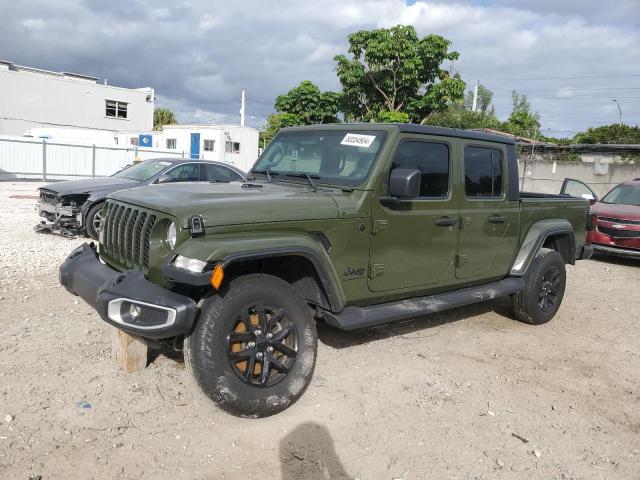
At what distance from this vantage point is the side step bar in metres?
3.80

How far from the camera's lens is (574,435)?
3.52m

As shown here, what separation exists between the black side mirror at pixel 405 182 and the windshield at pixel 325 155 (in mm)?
250

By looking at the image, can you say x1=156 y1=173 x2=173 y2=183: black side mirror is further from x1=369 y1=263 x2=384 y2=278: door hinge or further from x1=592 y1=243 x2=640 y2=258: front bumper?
x1=592 y1=243 x2=640 y2=258: front bumper

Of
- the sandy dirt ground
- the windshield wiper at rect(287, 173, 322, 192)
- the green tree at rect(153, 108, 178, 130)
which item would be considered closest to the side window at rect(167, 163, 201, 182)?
the sandy dirt ground

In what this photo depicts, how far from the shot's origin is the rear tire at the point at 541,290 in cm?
550

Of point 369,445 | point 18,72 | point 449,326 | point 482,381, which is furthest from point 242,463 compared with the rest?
point 18,72

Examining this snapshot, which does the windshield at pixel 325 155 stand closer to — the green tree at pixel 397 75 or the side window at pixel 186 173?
the side window at pixel 186 173

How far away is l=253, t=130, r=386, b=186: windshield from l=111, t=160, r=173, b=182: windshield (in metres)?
5.19

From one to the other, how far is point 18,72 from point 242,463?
118ft

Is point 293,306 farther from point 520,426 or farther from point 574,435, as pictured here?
point 574,435

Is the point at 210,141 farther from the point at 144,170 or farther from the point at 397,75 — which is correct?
the point at 144,170

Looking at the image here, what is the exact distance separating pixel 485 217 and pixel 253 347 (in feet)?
8.44

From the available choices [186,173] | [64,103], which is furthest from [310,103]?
[186,173]

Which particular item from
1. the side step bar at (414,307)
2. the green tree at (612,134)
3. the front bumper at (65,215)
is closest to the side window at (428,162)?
the side step bar at (414,307)
